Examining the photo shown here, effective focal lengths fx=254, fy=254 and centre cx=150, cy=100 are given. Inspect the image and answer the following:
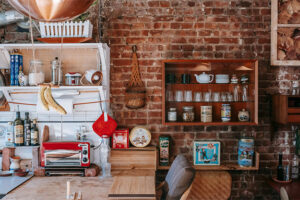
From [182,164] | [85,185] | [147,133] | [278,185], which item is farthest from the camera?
[147,133]

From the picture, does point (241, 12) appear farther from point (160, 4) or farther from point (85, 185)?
point (85, 185)

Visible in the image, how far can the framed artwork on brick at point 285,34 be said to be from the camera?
303 centimetres

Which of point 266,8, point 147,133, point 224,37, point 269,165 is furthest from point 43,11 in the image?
point 269,165

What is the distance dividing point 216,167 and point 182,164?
78cm

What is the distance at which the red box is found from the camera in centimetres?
292

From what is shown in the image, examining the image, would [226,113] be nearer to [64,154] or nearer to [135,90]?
[135,90]

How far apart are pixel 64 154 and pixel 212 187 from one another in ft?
5.59

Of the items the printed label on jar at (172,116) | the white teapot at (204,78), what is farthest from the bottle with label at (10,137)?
the white teapot at (204,78)

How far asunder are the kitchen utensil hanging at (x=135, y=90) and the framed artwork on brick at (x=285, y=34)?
5.27 ft

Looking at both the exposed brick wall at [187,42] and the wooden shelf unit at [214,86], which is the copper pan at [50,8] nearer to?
the wooden shelf unit at [214,86]

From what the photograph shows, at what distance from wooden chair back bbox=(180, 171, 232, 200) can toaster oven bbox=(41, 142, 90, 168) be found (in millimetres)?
1279

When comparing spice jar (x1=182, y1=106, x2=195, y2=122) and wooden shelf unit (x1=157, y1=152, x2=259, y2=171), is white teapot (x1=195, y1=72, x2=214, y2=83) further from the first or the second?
wooden shelf unit (x1=157, y1=152, x2=259, y2=171)

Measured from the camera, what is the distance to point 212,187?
2.92 metres

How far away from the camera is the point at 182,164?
231 centimetres
